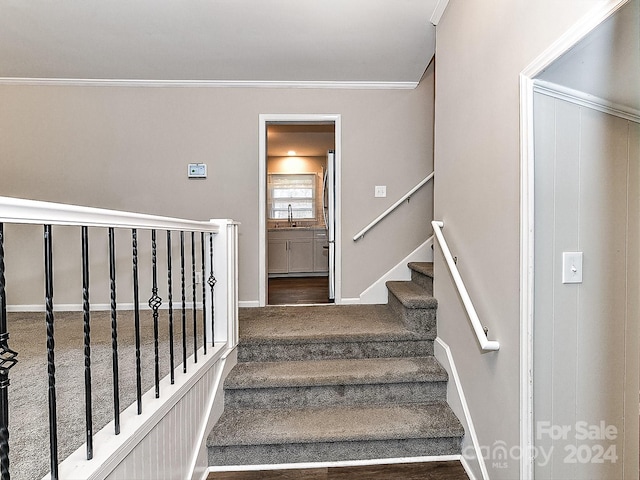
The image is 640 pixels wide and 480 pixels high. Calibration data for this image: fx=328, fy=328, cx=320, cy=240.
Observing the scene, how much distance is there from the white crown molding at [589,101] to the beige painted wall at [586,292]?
2cm

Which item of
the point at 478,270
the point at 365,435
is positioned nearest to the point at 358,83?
the point at 478,270

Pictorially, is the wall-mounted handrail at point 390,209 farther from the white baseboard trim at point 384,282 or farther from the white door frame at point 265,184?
the white baseboard trim at point 384,282

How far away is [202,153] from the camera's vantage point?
323 cm

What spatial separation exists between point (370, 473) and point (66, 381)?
1.60 metres

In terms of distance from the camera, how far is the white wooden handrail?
0.71 meters

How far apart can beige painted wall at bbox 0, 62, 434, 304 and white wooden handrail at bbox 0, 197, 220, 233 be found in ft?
6.66

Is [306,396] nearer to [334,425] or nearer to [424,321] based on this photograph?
[334,425]

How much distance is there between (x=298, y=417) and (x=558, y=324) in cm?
143

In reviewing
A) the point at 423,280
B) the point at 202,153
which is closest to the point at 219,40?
the point at 202,153

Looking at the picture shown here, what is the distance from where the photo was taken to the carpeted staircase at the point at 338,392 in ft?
5.95

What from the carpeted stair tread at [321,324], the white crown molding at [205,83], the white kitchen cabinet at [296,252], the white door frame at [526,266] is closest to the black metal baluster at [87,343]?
the carpeted stair tread at [321,324]

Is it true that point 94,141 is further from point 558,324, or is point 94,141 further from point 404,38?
point 558,324

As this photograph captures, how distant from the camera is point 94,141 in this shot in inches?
125

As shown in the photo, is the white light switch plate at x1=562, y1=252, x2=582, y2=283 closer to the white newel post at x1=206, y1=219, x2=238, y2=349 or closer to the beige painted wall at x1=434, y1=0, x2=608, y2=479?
the beige painted wall at x1=434, y1=0, x2=608, y2=479
